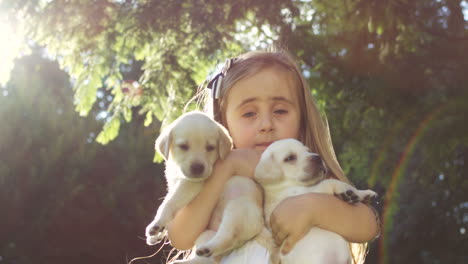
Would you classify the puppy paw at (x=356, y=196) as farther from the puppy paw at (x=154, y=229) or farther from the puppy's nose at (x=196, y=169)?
the puppy paw at (x=154, y=229)

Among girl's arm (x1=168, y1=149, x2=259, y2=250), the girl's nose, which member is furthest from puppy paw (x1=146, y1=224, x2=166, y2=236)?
the girl's nose

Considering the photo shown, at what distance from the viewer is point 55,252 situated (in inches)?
645

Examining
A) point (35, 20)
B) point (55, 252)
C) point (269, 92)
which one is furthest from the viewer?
point (55, 252)

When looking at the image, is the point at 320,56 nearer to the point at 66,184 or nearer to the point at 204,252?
the point at 204,252

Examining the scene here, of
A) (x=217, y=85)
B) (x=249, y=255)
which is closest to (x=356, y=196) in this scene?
(x=249, y=255)

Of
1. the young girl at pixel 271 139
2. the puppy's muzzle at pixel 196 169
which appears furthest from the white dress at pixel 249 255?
the puppy's muzzle at pixel 196 169

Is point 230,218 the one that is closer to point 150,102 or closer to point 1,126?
point 150,102

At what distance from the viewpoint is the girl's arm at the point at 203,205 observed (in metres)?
3.04

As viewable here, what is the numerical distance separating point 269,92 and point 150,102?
14.7 ft

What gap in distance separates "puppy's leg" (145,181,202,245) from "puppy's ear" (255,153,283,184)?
0.33 meters

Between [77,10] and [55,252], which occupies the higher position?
[77,10]

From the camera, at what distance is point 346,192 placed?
9.56 ft

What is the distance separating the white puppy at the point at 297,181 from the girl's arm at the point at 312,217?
4cm

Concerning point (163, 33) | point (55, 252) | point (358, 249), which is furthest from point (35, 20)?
point (55, 252)
